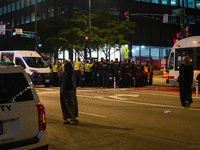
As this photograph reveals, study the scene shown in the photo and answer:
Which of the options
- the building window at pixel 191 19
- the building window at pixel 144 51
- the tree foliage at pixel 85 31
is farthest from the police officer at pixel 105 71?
the building window at pixel 191 19

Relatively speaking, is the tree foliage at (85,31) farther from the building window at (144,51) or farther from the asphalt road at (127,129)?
the asphalt road at (127,129)

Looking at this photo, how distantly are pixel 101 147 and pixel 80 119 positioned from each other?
11.0ft

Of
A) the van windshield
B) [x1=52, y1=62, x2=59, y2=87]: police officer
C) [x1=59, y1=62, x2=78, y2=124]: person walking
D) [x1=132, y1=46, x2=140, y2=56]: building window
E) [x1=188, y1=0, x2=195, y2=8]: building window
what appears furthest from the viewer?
[x1=188, y1=0, x2=195, y2=8]: building window

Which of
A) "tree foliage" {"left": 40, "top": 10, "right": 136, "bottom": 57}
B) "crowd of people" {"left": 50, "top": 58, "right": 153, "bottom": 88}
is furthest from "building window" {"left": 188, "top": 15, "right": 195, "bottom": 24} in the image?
"crowd of people" {"left": 50, "top": 58, "right": 153, "bottom": 88}

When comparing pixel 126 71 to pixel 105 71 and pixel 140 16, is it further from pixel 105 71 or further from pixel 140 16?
pixel 140 16

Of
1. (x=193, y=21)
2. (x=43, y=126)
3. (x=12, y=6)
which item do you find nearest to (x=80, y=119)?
(x=43, y=126)

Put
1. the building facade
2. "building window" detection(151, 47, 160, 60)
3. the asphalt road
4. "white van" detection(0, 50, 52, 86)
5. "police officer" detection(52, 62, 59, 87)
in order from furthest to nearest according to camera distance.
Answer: "building window" detection(151, 47, 160, 60) < the building facade < "police officer" detection(52, 62, 59, 87) < "white van" detection(0, 50, 52, 86) < the asphalt road

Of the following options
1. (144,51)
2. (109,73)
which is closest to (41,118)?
(109,73)

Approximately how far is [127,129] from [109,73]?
46.1 feet

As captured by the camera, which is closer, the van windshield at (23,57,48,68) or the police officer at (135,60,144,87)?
the police officer at (135,60,144,87)

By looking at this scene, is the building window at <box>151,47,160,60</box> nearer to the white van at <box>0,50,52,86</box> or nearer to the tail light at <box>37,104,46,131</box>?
the white van at <box>0,50,52,86</box>

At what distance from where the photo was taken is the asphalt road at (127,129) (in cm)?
666

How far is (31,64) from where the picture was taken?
2309 cm

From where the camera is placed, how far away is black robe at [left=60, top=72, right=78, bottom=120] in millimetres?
8961
